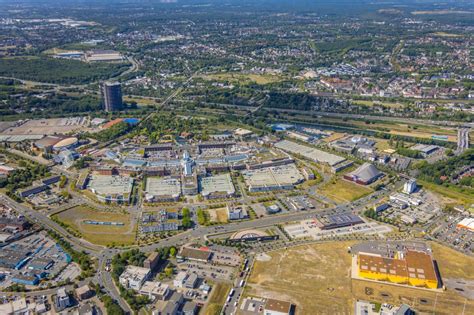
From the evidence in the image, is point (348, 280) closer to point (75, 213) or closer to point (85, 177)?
point (75, 213)

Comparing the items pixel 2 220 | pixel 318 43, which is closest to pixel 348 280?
pixel 2 220

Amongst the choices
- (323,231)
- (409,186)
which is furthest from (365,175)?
(323,231)

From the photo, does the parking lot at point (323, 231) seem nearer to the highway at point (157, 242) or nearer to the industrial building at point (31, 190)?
the highway at point (157, 242)

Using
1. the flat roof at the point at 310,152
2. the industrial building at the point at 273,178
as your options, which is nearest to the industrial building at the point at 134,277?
the industrial building at the point at 273,178

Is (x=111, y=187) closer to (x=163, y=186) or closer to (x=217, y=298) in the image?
(x=163, y=186)

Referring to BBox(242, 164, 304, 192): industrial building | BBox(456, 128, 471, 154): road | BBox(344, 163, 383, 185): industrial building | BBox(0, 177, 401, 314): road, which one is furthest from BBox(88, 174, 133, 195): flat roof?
BBox(456, 128, 471, 154): road

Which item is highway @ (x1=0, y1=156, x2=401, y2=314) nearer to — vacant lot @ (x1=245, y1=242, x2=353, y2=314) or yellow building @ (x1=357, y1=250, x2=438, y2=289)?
vacant lot @ (x1=245, y1=242, x2=353, y2=314)

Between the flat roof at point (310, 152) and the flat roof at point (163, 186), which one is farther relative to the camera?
the flat roof at point (310, 152)

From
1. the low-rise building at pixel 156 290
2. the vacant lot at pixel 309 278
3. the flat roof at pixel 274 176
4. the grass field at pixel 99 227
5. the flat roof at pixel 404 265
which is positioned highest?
→ the flat roof at pixel 404 265
